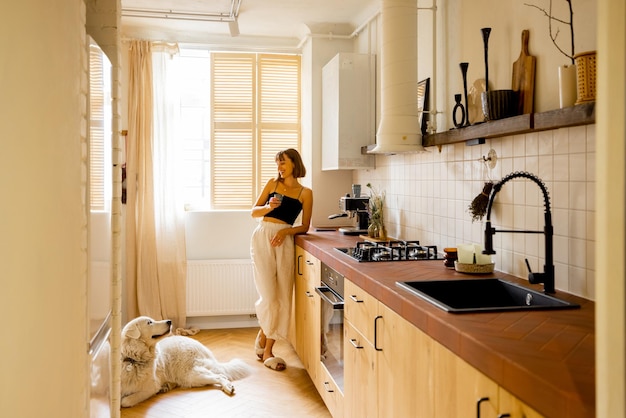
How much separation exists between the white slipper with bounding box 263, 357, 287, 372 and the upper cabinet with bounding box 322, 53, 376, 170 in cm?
159

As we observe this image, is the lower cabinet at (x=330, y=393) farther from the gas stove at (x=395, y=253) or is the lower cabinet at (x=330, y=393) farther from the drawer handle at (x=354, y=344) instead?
Answer: the gas stove at (x=395, y=253)

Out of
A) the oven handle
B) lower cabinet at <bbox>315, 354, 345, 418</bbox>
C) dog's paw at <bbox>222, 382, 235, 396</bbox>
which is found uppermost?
the oven handle

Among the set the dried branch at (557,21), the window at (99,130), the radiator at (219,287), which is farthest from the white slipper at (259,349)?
the dried branch at (557,21)

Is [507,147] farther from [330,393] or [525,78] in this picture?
[330,393]

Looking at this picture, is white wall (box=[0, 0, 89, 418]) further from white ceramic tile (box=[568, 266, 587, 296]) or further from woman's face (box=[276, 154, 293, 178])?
woman's face (box=[276, 154, 293, 178])

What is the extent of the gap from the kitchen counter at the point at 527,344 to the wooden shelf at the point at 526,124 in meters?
0.63

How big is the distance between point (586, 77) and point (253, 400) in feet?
9.06

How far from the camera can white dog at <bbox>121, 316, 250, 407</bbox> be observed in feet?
11.6

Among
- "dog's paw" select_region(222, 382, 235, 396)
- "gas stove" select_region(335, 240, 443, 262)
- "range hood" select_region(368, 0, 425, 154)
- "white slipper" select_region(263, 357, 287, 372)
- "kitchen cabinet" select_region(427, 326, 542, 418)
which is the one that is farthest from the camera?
"white slipper" select_region(263, 357, 287, 372)

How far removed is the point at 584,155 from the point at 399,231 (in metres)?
1.98

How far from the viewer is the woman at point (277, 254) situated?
4.14 meters

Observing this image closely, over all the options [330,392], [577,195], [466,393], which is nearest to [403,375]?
[466,393]

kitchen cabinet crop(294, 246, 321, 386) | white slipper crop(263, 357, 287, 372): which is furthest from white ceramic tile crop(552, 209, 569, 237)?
white slipper crop(263, 357, 287, 372)

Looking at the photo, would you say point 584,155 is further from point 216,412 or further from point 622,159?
point 216,412
